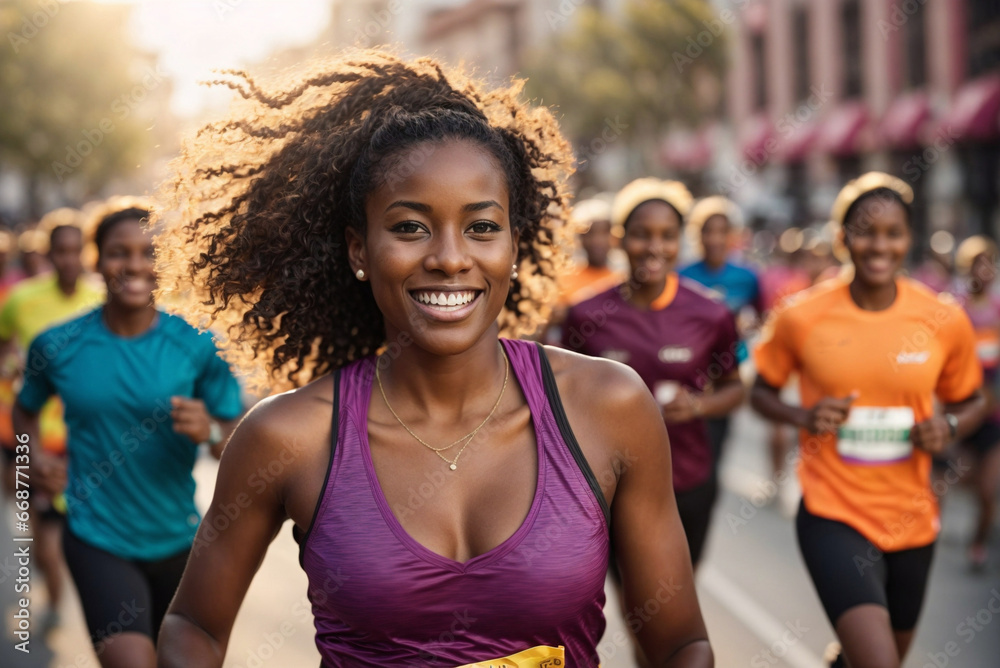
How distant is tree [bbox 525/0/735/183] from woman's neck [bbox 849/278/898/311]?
77.0 ft

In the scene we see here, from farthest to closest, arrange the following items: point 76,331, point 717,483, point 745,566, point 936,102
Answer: point 936,102
point 745,566
point 717,483
point 76,331

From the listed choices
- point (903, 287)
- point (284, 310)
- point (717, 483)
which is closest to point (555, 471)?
point (284, 310)

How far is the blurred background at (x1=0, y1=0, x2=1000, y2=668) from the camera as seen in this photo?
21.2 ft

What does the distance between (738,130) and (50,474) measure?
116ft

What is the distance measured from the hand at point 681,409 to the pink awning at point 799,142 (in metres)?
27.3

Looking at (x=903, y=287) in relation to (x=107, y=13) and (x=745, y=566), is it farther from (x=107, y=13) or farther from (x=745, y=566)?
(x=107, y=13)

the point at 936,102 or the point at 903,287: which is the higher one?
the point at 936,102

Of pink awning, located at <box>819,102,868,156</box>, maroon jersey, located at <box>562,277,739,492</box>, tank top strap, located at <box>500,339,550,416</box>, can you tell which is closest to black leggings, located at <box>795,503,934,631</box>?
maroon jersey, located at <box>562,277,739,492</box>

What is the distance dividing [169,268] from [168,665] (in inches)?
40.9

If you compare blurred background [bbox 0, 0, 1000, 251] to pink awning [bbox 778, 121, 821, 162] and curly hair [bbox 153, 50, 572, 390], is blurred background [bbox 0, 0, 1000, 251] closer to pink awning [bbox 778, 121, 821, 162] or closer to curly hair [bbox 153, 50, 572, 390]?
pink awning [bbox 778, 121, 821, 162]

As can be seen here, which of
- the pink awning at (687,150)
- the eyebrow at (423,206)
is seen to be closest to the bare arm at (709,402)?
the eyebrow at (423,206)

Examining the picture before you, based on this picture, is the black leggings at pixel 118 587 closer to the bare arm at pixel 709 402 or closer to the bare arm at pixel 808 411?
the bare arm at pixel 709 402

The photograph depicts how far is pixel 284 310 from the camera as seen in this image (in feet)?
9.62

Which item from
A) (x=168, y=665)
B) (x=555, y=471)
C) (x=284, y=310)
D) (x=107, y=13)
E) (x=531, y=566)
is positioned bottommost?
(x=168, y=665)
